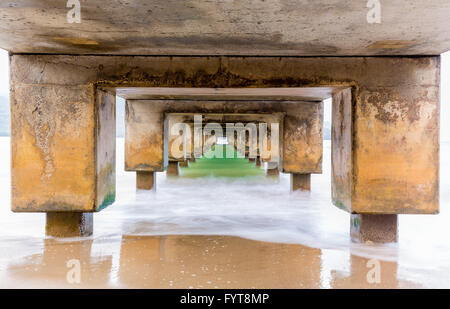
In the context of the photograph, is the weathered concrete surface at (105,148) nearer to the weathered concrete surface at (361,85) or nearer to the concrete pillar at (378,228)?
the weathered concrete surface at (361,85)

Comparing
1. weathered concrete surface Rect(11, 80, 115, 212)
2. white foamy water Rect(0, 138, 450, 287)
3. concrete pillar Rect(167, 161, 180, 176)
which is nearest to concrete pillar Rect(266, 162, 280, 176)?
concrete pillar Rect(167, 161, 180, 176)

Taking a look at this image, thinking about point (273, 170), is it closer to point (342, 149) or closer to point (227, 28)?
point (342, 149)

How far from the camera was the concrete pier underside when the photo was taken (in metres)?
4.56

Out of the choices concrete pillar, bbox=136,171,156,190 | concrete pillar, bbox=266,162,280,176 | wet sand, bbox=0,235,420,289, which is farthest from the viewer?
concrete pillar, bbox=266,162,280,176

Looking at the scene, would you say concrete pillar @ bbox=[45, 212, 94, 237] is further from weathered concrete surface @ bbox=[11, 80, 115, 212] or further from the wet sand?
weathered concrete surface @ bbox=[11, 80, 115, 212]

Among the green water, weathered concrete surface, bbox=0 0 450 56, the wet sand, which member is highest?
weathered concrete surface, bbox=0 0 450 56

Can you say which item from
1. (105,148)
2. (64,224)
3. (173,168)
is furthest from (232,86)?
(173,168)

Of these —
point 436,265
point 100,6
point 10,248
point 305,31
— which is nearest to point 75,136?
point 10,248

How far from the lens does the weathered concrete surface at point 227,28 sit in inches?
115

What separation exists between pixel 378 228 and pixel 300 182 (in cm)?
509

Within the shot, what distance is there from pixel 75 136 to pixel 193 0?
9.08ft

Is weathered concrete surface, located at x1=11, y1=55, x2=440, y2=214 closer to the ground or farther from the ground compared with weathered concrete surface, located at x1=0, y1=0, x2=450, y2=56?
closer to the ground

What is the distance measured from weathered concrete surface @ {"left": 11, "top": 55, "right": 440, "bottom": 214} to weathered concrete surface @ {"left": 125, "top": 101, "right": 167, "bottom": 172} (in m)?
4.20

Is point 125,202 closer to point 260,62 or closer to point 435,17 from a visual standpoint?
point 260,62
